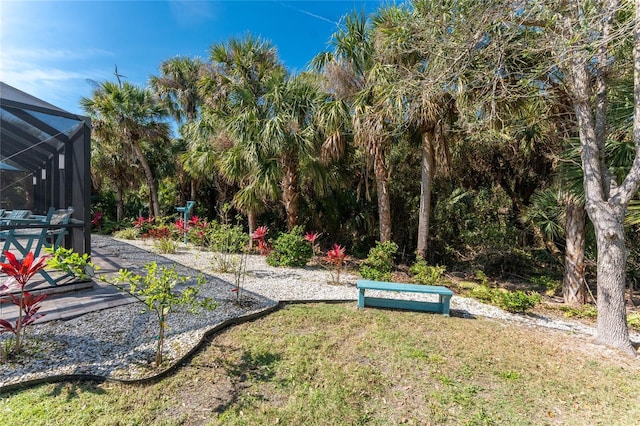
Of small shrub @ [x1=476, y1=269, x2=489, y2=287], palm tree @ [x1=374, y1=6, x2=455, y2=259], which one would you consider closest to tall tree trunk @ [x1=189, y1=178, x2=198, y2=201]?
palm tree @ [x1=374, y1=6, x2=455, y2=259]

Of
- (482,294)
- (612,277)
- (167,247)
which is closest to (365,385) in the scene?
(612,277)

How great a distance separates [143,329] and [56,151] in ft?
13.7

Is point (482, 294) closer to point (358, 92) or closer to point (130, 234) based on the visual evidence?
point (358, 92)

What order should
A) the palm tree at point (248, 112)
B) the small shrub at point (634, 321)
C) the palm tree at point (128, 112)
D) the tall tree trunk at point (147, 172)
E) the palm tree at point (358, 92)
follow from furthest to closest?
1. the tall tree trunk at point (147, 172)
2. the palm tree at point (128, 112)
3. the palm tree at point (248, 112)
4. the palm tree at point (358, 92)
5. the small shrub at point (634, 321)

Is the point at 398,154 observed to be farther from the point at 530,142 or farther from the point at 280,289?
the point at 280,289

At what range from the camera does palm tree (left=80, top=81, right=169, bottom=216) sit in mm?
11523

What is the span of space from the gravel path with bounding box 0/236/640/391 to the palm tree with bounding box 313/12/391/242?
2840 millimetres

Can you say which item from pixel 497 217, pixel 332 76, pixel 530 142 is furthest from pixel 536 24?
pixel 497 217

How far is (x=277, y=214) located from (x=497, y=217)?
7.58m

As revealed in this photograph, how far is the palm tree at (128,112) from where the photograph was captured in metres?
11.5

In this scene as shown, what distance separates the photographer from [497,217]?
26.1 ft

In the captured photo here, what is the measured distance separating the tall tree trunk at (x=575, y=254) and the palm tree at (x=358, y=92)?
11.5 ft

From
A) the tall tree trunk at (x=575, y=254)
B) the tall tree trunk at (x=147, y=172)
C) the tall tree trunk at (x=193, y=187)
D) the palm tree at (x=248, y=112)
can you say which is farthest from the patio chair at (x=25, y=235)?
the tall tree trunk at (x=147, y=172)

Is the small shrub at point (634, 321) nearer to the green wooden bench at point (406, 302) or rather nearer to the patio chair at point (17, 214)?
the green wooden bench at point (406, 302)
